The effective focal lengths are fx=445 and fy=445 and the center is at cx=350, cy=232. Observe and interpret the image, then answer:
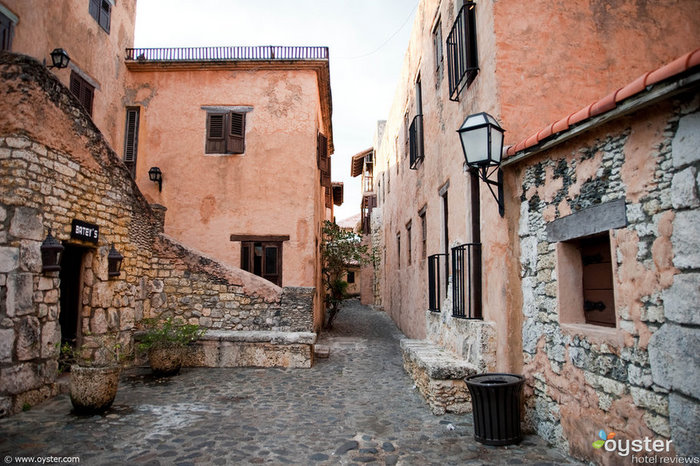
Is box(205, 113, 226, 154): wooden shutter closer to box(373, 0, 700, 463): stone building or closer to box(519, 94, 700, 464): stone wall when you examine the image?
box(373, 0, 700, 463): stone building

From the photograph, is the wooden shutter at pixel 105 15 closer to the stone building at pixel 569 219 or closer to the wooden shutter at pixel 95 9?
the wooden shutter at pixel 95 9

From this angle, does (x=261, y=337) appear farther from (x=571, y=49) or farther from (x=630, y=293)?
(x=571, y=49)

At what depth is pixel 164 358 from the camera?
7320 mm

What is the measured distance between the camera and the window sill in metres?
3.40

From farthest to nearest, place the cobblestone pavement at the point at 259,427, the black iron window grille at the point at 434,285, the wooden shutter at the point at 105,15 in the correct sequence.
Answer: the wooden shutter at the point at 105,15, the black iron window grille at the point at 434,285, the cobblestone pavement at the point at 259,427

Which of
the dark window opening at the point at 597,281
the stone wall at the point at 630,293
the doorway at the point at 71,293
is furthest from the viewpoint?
the doorway at the point at 71,293

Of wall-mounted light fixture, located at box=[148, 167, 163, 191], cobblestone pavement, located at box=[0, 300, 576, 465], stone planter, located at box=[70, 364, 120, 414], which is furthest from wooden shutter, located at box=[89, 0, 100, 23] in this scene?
stone planter, located at box=[70, 364, 120, 414]

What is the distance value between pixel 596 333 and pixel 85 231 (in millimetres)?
6794

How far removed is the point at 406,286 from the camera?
500 inches

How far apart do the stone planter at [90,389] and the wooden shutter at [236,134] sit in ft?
23.7

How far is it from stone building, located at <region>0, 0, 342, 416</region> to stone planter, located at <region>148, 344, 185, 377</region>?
30.8 inches

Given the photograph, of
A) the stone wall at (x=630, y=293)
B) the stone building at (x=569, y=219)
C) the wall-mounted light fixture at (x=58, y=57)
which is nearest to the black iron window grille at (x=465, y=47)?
the stone building at (x=569, y=219)

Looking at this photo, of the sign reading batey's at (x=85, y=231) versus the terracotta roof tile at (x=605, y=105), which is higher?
the terracotta roof tile at (x=605, y=105)

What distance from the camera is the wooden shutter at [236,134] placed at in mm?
11469
